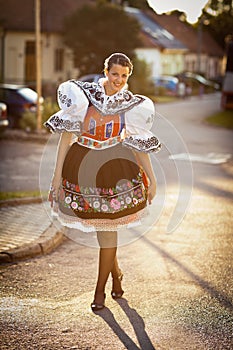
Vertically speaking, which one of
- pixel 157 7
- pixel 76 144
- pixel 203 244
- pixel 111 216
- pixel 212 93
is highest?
pixel 157 7

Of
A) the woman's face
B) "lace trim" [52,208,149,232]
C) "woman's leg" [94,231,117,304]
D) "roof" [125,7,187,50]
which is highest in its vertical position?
the woman's face

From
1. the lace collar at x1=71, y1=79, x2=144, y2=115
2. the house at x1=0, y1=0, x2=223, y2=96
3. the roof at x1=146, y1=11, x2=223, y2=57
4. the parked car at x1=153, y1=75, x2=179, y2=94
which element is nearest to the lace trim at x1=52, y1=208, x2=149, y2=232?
the lace collar at x1=71, y1=79, x2=144, y2=115

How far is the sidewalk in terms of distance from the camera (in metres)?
7.09

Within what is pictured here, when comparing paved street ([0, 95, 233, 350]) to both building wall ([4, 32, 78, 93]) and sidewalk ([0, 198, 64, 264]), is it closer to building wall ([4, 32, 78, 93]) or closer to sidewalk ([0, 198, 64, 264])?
sidewalk ([0, 198, 64, 264])

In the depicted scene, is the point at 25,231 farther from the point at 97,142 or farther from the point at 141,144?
the point at 141,144

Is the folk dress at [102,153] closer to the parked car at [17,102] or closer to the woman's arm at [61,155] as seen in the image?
the woman's arm at [61,155]

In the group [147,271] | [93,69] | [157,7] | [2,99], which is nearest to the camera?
[147,271]

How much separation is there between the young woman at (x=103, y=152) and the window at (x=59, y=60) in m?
38.0

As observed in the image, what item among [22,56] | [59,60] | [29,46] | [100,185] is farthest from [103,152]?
[59,60]

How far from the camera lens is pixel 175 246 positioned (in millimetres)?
7766

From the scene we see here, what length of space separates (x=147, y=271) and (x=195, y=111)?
27.4 metres

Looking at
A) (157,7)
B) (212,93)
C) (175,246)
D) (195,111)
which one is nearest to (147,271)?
(175,246)

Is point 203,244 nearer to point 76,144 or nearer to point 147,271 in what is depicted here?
point 147,271

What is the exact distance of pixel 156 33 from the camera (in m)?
58.7
